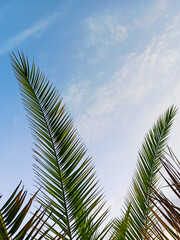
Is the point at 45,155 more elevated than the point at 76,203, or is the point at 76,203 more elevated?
the point at 45,155

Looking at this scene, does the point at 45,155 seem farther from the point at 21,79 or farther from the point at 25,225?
the point at 25,225

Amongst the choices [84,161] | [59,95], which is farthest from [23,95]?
[84,161]

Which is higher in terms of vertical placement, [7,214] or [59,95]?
[59,95]

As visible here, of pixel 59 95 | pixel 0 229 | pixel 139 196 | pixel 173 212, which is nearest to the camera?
pixel 173 212

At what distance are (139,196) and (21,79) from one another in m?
1.83

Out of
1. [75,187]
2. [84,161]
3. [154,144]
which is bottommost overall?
[75,187]

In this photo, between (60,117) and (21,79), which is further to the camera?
(21,79)

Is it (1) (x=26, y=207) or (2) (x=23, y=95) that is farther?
(2) (x=23, y=95)

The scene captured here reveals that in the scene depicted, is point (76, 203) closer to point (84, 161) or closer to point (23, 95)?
point (84, 161)

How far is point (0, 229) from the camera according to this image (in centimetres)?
109

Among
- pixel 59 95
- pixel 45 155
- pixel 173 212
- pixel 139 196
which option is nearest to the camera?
pixel 173 212

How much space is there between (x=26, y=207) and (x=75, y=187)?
1510mm

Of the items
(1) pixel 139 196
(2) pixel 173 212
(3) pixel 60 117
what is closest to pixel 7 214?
(2) pixel 173 212

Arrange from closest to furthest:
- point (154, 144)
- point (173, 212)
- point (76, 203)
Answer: point (173, 212)
point (76, 203)
point (154, 144)
